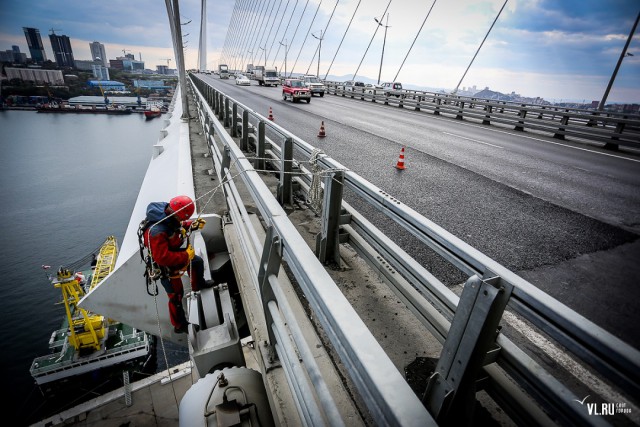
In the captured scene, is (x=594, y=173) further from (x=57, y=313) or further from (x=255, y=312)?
(x=57, y=313)

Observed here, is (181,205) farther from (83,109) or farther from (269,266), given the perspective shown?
(83,109)

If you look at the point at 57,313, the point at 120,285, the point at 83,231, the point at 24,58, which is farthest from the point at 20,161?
the point at 24,58

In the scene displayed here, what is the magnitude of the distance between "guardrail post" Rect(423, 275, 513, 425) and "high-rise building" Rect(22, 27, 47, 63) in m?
209

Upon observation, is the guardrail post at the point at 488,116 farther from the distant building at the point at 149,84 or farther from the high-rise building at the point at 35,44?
the high-rise building at the point at 35,44

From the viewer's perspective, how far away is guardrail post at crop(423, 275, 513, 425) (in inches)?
54.8

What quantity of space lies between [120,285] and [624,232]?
7.85m

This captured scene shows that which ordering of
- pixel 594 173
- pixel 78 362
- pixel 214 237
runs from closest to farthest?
pixel 214 237 → pixel 594 173 → pixel 78 362

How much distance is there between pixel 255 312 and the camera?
343 cm

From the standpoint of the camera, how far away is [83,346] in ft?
74.6

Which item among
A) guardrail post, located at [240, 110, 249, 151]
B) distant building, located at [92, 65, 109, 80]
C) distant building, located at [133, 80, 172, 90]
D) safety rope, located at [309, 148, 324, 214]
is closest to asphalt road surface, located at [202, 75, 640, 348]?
safety rope, located at [309, 148, 324, 214]

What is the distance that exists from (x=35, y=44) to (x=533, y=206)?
222m

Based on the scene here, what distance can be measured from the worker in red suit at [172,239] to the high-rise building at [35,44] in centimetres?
20521

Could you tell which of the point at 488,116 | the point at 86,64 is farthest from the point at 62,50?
the point at 488,116

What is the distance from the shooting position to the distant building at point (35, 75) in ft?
386
